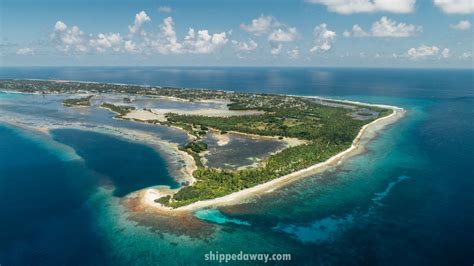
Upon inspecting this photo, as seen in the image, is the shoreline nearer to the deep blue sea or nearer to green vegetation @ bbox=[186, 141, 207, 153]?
the deep blue sea

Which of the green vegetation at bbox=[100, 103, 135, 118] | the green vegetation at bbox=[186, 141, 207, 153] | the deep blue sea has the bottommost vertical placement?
the deep blue sea

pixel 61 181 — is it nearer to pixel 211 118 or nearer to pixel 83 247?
pixel 83 247

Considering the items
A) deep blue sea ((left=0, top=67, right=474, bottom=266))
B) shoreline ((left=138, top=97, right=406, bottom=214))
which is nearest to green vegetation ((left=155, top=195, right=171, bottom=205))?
shoreline ((left=138, top=97, right=406, bottom=214))

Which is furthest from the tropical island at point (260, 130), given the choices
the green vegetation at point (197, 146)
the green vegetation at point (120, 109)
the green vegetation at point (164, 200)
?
the green vegetation at point (120, 109)

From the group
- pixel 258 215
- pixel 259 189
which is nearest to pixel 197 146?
pixel 259 189

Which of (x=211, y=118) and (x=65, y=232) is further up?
(x=211, y=118)

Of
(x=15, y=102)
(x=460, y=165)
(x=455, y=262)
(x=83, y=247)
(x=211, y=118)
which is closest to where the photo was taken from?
(x=455, y=262)

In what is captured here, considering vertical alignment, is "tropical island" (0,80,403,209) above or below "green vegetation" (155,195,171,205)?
above

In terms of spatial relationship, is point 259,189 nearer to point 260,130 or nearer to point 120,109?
point 260,130

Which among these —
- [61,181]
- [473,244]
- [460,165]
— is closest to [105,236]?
[61,181]
